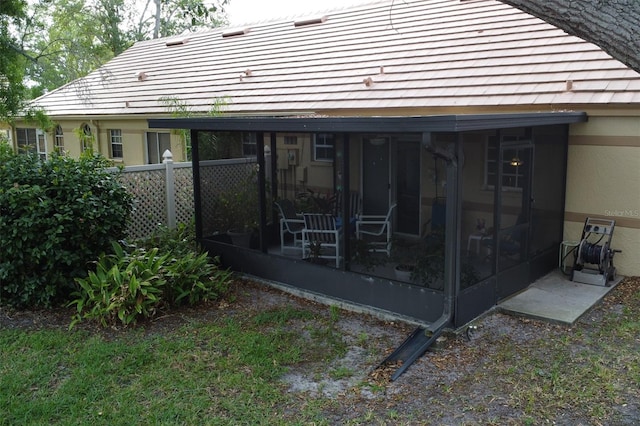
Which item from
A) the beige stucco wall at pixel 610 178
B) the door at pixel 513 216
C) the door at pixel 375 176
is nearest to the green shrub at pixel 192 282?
the door at pixel 375 176

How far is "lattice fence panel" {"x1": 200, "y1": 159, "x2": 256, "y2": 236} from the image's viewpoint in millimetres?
8133

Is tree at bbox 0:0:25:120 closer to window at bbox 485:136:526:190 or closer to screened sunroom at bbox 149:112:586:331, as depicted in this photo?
screened sunroom at bbox 149:112:586:331

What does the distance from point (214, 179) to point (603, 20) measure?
644 centimetres

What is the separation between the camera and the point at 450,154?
559 centimetres

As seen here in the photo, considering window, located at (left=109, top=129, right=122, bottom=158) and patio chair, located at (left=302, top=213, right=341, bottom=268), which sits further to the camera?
window, located at (left=109, top=129, right=122, bottom=158)

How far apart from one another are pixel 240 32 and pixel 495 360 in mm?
14570

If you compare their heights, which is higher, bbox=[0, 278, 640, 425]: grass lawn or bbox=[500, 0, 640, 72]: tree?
bbox=[500, 0, 640, 72]: tree

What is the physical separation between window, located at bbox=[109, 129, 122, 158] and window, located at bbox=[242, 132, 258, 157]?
9.79m

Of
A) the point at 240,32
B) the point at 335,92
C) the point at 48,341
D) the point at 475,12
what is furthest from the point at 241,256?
the point at 240,32

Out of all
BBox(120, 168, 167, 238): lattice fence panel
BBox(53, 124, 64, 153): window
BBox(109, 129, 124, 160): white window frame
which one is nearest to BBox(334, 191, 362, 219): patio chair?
BBox(120, 168, 167, 238): lattice fence panel

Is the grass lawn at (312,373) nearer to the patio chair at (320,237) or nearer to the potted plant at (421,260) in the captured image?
the potted plant at (421,260)

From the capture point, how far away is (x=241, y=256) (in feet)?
27.0

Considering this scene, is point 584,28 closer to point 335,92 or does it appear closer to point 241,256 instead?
point 241,256

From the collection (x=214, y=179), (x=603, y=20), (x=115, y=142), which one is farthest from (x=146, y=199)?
(x=115, y=142)
